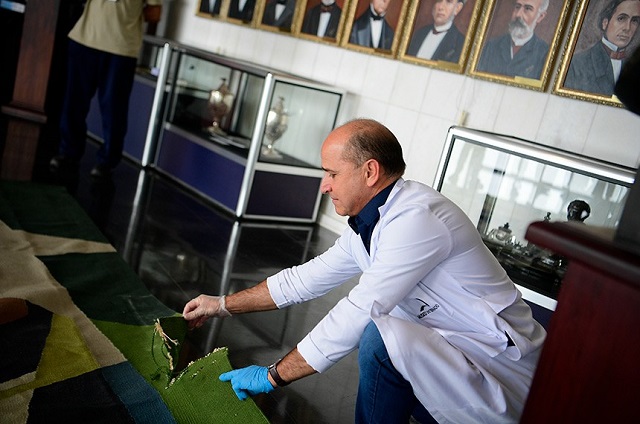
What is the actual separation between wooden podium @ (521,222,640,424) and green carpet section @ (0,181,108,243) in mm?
2886

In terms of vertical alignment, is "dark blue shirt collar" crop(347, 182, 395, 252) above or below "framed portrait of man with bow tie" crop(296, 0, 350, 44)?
below

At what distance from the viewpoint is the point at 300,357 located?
1.89 metres

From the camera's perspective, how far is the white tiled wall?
3.71 meters

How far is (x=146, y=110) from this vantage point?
19.7 ft

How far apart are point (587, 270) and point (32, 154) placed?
4827 millimetres

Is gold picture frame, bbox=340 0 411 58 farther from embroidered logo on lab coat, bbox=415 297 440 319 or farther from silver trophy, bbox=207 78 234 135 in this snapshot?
embroidered logo on lab coat, bbox=415 297 440 319

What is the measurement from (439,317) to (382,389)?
266 mm

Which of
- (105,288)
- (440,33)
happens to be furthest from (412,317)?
(440,33)

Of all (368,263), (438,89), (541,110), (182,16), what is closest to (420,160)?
(438,89)

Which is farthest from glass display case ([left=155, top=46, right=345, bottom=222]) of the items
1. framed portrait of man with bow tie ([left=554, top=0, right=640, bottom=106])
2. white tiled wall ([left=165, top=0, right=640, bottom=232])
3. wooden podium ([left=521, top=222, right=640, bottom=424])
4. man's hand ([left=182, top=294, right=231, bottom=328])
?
wooden podium ([left=521, top=222, right=640, bottom=424])

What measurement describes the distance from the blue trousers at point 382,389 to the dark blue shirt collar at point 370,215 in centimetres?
28

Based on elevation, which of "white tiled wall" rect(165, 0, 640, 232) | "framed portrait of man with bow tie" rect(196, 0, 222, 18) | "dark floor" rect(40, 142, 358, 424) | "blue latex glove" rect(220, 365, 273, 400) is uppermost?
"framed portrait of man with bow tie" rect(196, 0, 222, 18)

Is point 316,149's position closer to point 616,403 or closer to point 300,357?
point 300,357

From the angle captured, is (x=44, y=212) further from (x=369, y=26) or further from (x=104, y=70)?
(x=369, y=26)
